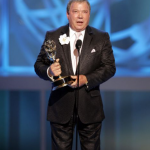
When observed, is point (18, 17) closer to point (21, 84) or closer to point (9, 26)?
point (9, 26)

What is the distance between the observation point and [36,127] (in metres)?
3.96

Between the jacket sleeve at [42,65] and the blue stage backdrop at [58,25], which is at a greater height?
the blue stage backdrop at [58,25]

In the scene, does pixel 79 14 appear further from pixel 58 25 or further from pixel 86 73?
pixel 58 25

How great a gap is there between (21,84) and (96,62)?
1.52 m

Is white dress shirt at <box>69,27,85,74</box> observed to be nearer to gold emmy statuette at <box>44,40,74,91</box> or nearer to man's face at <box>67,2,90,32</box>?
man's face at <box>67,2,90,32</box>

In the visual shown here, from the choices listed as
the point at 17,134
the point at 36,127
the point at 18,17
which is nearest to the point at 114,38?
the point at 18,17

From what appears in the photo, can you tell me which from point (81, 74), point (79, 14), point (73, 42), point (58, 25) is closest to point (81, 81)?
point (81, 74)

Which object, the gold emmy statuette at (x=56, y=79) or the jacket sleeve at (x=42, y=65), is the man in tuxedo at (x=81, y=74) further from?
the gold emmy statuette at (x=56, y=79)

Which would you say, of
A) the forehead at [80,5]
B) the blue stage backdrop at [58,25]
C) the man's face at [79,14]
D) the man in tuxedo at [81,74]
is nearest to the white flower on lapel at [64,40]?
the man in tuxedo at [81,74]

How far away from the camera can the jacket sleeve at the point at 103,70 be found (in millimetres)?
2379

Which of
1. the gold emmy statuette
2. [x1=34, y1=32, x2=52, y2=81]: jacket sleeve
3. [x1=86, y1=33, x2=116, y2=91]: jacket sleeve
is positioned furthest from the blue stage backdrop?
the gold emmy statuette

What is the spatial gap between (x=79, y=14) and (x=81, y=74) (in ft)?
1.48

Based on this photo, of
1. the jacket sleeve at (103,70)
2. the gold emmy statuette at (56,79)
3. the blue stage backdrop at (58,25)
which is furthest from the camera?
the blue stage backdrop at (58,25)

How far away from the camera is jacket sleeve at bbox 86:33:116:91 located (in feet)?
7.80
